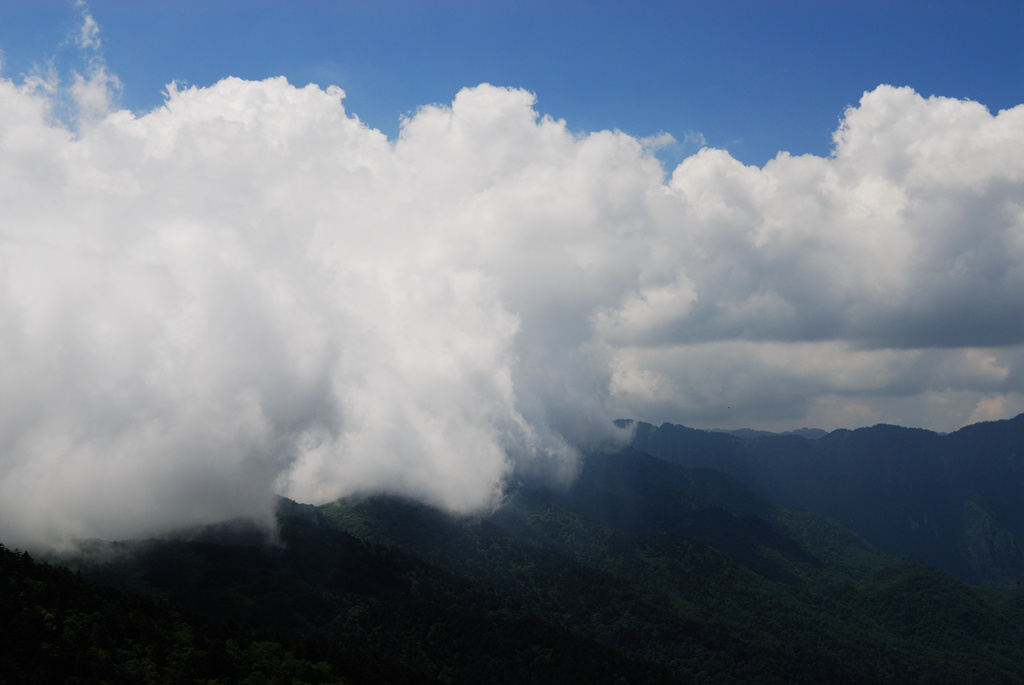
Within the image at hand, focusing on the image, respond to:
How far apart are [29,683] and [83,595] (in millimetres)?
34672

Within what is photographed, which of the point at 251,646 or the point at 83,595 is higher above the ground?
the point at 83,595

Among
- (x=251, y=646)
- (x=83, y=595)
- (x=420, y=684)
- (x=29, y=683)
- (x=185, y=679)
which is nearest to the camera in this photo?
(x=29, y=683)

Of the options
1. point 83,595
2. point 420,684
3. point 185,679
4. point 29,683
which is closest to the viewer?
point 29,683

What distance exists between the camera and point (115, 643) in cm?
12150

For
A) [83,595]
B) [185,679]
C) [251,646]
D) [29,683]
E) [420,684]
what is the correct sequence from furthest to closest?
[420,684], [251,646], [83,595], [185,679], [29,683]

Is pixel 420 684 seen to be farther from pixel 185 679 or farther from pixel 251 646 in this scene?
pixel 185 679

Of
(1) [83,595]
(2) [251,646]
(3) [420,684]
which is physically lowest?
(3) [420,684]

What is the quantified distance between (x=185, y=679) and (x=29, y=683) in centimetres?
2402

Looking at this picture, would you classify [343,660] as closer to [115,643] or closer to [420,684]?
[420,684]

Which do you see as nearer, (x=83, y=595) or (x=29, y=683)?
(x=29, y=683)

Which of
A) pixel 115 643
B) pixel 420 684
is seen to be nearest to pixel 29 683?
pixel 115 643

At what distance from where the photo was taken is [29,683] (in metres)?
101

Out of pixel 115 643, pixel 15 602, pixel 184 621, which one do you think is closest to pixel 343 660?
pixel 184 621

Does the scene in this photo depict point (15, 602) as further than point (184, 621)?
No
